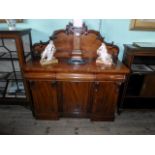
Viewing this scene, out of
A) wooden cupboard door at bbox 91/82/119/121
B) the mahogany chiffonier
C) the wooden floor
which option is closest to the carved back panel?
the mahogany chiffonier

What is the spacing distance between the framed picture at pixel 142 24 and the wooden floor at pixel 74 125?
3.96 feet

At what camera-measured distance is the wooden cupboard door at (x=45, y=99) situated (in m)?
1.52

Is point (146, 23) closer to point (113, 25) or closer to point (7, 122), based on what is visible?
point (113, 25)

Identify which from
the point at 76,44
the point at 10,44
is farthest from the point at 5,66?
the point at 76,44

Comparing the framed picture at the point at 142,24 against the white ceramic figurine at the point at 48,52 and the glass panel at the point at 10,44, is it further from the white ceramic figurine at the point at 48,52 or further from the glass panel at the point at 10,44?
the glass panel at the point at 10,44

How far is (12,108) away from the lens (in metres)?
2.01

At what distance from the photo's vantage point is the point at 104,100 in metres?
1.60

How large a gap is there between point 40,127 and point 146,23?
189cm

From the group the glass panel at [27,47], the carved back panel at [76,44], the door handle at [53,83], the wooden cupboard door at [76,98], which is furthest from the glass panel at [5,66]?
the wooden cupboard door at [76,98]

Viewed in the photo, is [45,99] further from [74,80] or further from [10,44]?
[10,44]

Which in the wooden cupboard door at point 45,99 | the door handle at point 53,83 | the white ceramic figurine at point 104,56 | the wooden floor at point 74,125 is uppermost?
the white ceramic figurine at point 104,56

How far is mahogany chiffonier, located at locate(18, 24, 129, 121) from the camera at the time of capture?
Answer: 1442 mm

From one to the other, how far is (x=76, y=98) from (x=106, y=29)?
98 centimetres

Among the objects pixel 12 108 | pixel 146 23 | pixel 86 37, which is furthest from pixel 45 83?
pixel 146 23
